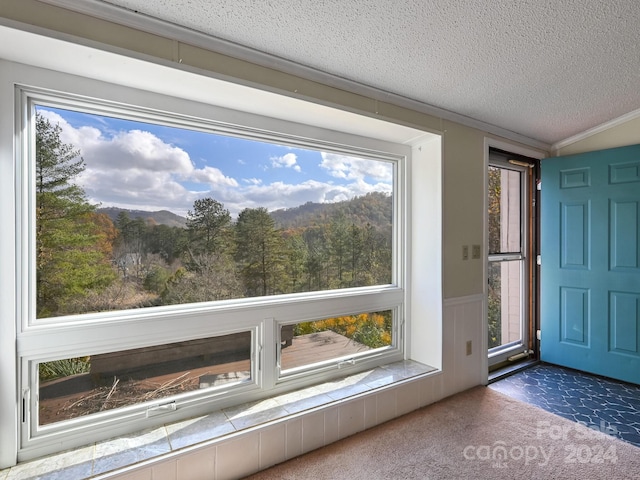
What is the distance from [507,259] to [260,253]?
236 cm

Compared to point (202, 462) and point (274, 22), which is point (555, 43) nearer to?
point (274, 22)

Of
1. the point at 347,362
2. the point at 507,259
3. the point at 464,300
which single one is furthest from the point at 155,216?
the point at 507,259

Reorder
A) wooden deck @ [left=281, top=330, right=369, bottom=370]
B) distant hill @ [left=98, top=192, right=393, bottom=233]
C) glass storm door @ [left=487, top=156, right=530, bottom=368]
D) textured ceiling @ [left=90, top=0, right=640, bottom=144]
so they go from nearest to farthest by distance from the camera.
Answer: textured ceiling @ [left=90, top=0, right=640, bottom=144] < distant hill @ [left=98, top=192, right=393, bottom=233] < wooden deck @ [left=281, top=330, right=369, bottom=370] < glass storm door @ [left=487, top=156, right=530, bottom=368]

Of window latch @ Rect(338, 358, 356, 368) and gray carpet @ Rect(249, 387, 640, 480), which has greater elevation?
window latch @ Rect(338, 358, 356, 368)

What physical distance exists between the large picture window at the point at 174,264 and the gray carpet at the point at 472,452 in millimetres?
450

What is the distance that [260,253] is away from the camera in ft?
6.87

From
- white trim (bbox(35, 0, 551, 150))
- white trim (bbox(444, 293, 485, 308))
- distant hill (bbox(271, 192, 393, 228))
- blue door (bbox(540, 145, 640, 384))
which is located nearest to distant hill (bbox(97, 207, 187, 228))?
distant hill (bbox(271, 192, 393, 228))

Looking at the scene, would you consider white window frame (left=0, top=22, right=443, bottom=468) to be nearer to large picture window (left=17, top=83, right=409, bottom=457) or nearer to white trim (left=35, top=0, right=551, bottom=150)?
large picture window (left=17, top=83, right=409, bottom=457)

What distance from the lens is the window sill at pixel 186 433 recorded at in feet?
4.67

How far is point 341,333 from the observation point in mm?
2404

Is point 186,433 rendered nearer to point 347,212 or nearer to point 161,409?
point 161,409

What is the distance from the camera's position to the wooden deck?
218cm

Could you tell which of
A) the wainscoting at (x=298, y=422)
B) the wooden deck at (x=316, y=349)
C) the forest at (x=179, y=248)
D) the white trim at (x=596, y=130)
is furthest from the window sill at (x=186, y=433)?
the white trim at (x=596, y=130)

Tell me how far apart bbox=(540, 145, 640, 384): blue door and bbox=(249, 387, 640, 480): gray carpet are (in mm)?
1047
